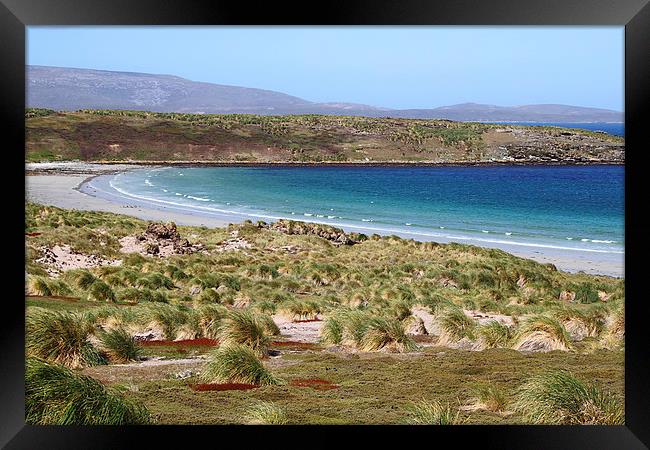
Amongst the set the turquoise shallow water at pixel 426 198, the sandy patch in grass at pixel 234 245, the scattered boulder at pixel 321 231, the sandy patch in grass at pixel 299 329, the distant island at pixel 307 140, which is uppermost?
the distant island at pixel 307 140

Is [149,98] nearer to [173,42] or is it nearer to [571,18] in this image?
[173,42]

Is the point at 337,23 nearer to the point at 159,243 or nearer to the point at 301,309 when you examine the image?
the point at 301,309

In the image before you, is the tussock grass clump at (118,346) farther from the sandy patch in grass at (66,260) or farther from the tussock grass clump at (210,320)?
the sandy patch in grass at (66,260)

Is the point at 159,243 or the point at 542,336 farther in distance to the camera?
the point at 159,243

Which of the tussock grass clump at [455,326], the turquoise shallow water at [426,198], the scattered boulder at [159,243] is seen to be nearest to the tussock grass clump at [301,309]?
the tussock grass clump at [455,326]

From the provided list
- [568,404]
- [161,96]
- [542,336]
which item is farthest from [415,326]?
[161,96]
